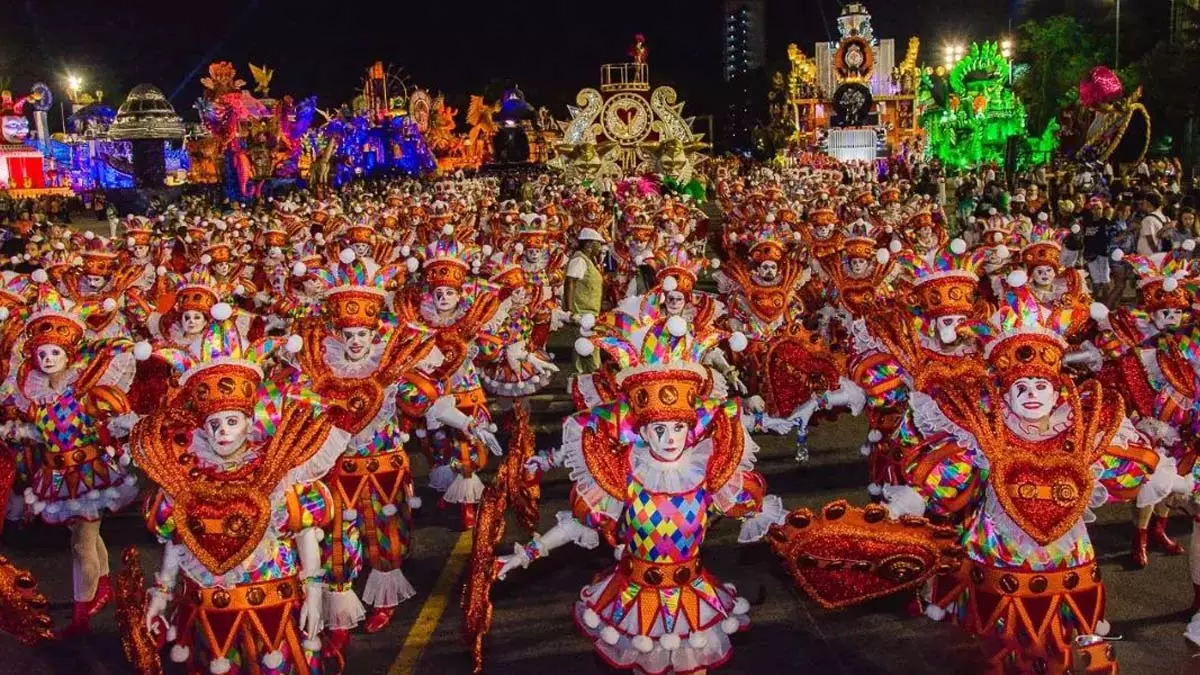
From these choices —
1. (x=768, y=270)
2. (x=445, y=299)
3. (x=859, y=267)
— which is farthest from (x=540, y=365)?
(x=859, y=267)

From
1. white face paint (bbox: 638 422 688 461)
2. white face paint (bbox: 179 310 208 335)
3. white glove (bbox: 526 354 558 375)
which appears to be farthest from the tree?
white face paint (bbox: 638 422 688 461)

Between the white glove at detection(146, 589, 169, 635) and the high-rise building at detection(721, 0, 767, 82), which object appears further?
the high-rise building at detection(721, 0, 767, 82)

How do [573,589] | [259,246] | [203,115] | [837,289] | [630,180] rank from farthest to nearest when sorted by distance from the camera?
1. [203,115]
2. [630,180]
3. [259,246]
4. [837,289]
5. [573,589]

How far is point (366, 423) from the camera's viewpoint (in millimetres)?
6117

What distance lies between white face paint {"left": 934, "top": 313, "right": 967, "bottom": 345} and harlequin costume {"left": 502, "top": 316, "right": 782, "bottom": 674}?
174cm

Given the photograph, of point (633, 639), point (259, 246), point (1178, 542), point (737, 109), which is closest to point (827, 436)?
point (1178, 542)

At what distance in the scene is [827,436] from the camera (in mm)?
11375

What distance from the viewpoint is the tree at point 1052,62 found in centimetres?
4844

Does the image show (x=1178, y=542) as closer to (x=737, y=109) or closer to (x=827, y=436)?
(x=827, y=436)

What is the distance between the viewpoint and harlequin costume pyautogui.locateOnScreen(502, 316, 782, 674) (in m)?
4.83

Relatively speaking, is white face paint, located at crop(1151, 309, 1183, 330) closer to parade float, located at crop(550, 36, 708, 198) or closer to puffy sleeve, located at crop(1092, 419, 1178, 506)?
puffy sleeve, located at crop(1092, 419, 1178, 506)

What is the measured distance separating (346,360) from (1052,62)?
53.5 m

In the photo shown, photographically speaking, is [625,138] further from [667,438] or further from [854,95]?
[854,95]

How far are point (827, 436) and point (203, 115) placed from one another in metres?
45.2
